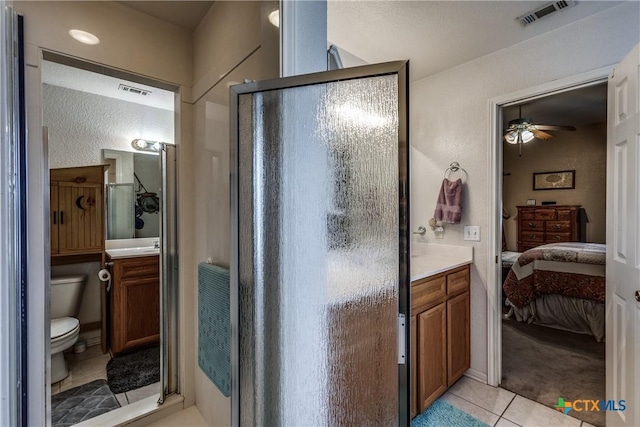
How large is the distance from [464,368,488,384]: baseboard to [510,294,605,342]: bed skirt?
1503 mm

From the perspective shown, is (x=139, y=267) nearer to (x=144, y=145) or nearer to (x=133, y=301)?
(x=133, y=301)

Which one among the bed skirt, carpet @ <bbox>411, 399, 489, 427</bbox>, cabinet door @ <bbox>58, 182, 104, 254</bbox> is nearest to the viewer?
cabinet door @ <bbox>58, 182, 104, 254</bbox>

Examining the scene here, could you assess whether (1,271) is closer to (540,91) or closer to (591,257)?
(540,91)

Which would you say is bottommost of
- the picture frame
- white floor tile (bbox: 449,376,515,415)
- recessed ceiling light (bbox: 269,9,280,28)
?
white floor tile (bbox: 449,376,515,415)

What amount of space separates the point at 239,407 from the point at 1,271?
77 cm

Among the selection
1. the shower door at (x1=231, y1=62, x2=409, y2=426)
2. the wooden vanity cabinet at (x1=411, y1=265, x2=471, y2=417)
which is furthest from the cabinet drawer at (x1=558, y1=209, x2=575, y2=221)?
the shower door at (x1=231, y1=62, x2=409, y2=426)

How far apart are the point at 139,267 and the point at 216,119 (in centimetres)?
151

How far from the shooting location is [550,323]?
311 cm

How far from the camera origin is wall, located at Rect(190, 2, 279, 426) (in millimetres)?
1244

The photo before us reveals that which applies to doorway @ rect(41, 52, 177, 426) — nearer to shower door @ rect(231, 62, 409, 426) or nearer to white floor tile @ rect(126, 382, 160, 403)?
white floor tile @ rect(126, 382, 160, 403)

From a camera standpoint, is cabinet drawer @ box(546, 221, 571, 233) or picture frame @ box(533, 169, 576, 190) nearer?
cabinet drawer @ box(546, 221, 571, 233)

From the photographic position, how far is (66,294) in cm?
191

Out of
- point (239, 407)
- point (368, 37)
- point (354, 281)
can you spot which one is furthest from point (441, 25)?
point (239, 407)

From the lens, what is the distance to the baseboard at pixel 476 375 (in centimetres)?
213
